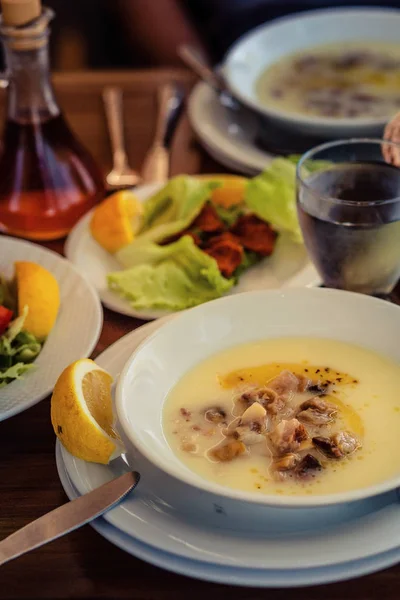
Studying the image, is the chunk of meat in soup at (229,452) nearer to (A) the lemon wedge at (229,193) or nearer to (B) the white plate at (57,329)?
(B) the white plate at (57,329)

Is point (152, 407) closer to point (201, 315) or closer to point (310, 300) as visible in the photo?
point (201, 315)

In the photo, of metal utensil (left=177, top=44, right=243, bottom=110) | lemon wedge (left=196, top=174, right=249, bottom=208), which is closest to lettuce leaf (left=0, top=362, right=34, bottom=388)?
lemon wedge (left=196, top=174, right=249, bottom=208)

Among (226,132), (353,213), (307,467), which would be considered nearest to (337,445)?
(307,467)

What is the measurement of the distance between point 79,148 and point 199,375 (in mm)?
792

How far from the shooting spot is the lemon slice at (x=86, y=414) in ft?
3.46

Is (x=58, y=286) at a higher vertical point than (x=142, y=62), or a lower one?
higher

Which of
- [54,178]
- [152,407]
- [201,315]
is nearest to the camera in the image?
[152,407]

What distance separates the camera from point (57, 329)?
4.62 ft

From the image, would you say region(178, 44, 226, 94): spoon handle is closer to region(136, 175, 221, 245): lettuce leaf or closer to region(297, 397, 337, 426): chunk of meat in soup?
region(136, 175, 221, 245): lettuce leaf

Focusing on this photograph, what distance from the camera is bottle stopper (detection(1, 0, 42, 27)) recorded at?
154cm

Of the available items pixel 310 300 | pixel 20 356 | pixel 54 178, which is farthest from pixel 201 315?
pixel 54 178

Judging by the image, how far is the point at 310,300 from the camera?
1240mm

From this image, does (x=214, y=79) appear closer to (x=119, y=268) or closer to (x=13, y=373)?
(x=119, y=268)

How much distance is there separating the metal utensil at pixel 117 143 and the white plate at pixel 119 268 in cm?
24
